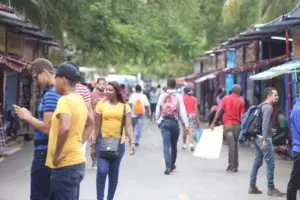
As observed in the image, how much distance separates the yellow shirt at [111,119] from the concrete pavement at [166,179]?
5.59 ft

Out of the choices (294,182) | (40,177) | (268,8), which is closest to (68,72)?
(40,177)

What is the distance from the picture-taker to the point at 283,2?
1802cm

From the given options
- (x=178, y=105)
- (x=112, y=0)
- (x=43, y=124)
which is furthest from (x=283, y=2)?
(x=43, y=124)

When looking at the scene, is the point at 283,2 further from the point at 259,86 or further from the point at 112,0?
the point at 112,0

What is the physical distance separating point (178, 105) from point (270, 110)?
2.77 meters

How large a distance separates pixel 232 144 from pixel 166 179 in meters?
1.82

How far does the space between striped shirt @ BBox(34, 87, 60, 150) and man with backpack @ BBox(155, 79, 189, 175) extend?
235 inches

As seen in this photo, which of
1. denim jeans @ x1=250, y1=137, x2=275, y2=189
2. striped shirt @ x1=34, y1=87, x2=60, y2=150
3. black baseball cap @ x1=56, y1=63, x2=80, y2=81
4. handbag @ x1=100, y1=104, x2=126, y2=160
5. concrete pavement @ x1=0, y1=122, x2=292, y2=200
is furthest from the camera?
concrete pavement @ x1=0, y1=122, x2=292, y2=200

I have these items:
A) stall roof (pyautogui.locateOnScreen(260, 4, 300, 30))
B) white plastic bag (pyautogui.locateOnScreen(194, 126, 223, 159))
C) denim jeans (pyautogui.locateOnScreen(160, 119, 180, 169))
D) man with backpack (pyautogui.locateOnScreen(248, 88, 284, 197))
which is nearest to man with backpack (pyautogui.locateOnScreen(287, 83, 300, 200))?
man with backpack (pyautogui.locateOnScreen(248, 88, 284, 197))

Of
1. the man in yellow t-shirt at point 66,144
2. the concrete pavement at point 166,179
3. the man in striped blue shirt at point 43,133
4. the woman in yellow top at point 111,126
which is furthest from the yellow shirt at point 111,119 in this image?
the man in yellow t-shirt at point 66,144

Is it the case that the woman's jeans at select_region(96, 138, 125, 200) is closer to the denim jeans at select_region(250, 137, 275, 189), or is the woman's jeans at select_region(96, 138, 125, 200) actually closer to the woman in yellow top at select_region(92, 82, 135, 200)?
the woman in yellow top at select_region(92, 82, 135, 200)

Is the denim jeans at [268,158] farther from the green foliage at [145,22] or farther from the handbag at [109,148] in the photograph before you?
the green foliage at [145,22]

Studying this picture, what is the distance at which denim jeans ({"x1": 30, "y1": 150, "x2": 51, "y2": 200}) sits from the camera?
6.59 meters

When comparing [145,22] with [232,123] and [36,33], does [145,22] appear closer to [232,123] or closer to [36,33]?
[36,33]
